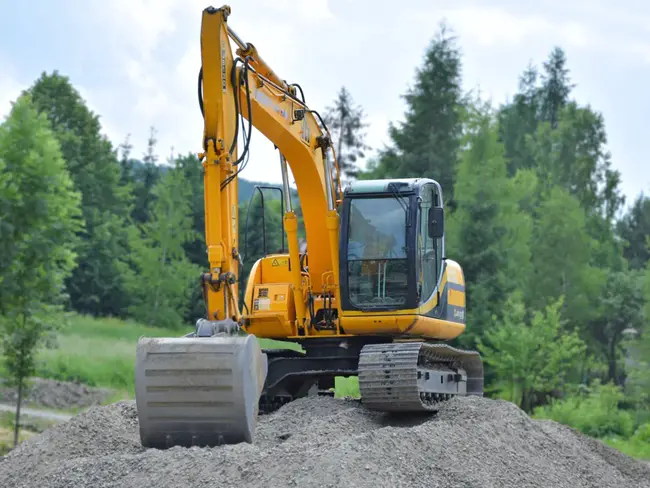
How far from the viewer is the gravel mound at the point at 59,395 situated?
27.1m

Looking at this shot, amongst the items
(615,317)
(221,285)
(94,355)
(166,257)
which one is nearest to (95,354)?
(94,355)

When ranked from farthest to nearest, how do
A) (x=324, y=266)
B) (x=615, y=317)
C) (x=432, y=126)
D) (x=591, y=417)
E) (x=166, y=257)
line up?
(x=166, y=257), (x=615, y=317), (x=432, y=126), (x=591, y=417), (x=324, y=266)

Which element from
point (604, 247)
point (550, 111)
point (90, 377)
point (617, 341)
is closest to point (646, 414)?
point (90, 377)

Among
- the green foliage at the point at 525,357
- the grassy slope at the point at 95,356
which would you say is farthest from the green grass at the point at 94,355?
the green foliage at the point at 525,357

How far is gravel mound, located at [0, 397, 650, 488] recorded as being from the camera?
9109mm

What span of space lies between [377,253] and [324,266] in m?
1.06

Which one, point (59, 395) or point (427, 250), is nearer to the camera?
point (427, 250)

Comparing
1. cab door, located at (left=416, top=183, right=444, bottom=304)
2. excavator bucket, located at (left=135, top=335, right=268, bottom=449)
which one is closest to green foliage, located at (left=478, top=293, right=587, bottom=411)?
cab door, located at (left=416, top=183, right=444, bottom=304)

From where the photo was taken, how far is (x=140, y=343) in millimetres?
9953

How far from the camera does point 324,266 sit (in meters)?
14.4

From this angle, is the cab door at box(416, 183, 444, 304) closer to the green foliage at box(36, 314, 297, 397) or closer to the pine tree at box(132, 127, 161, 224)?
the green foliage at box(36, 314, 297, 397)

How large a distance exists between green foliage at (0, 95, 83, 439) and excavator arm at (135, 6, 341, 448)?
11.5 m

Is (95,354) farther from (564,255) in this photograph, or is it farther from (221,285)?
(221,285)

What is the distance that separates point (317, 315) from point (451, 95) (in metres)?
32.1
